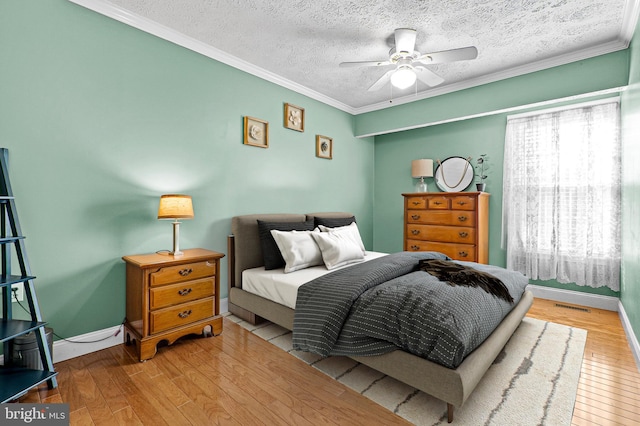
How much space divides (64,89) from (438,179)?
4.25 meters

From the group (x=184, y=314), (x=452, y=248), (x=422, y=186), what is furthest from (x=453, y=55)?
(x=184, y=314)

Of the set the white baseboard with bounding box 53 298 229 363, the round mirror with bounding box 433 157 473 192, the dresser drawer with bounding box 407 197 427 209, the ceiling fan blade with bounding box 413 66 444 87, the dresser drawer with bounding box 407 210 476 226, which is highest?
the ceiling fan blade with bounding box 413 66 444 87

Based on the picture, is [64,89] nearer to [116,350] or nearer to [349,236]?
[116,350]

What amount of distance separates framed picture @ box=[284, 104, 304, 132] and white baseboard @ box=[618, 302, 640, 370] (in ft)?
12.2

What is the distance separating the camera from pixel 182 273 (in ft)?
7.66

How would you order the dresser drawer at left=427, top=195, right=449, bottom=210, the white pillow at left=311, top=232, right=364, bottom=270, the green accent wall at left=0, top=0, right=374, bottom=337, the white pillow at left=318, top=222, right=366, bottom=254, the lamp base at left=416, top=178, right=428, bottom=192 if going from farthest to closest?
the lamp base at left=416, top=178, right=428, bottom=192 → the dresser drawer at left=427, top=195, right=449, bottom=210 → the white pillow at left=318, top=222, right=366, bottom=254 → the white pillow at left=311, top=232, right=364, bottom=270 → the green accent wall at left=0, top=0, right=374, bottom=337

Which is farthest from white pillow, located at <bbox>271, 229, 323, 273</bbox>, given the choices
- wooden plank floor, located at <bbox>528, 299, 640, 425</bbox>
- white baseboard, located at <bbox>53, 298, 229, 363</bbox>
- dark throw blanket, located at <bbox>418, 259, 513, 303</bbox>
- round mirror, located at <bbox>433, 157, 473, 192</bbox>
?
round mirror, located at <bbox>433, 157, 473, 192</bbox>

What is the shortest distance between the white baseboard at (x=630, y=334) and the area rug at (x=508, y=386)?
0.95 ft

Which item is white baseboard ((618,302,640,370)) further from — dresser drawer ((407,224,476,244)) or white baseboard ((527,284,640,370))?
dresser drawer ((407,224,476,244))

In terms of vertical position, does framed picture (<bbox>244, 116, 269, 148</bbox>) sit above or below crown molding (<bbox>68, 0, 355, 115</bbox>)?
below

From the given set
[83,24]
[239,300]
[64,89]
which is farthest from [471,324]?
[83,24]

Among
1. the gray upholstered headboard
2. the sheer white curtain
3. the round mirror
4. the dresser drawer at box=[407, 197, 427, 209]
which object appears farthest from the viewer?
the round mirror

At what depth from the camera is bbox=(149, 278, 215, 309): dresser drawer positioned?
7.20 ft

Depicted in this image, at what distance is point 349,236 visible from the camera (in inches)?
126
